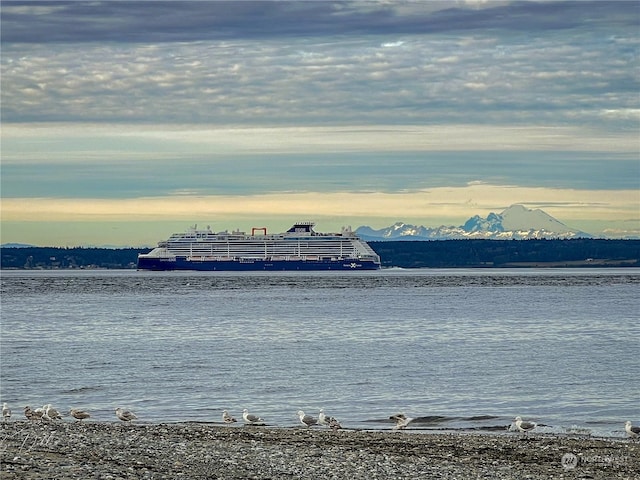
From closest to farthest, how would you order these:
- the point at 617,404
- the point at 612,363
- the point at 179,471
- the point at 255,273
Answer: the point at 179,471, the point at 617,404, the point at 612,363, the point at 255,273

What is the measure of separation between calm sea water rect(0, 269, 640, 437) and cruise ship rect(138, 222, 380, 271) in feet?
291

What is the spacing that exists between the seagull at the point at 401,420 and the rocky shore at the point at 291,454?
0.55 meters

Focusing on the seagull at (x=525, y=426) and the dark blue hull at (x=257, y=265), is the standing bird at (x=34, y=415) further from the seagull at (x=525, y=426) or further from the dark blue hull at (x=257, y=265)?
the dark blue hull at (x=257, y=265)

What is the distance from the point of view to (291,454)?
13367 millimetres

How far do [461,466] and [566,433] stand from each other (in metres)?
4.55

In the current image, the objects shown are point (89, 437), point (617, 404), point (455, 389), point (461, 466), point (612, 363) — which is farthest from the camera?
point (612, 363)

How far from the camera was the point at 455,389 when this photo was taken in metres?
22.7

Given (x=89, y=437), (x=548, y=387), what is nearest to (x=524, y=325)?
(x=548, y=387)

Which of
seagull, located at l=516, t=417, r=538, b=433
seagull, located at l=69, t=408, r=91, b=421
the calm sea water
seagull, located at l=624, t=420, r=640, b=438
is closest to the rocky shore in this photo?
seagull, located at l=516, t=417, r=538, b=433

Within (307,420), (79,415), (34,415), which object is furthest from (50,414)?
(307,420)

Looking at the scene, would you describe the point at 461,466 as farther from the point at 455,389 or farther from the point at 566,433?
the point at 455,389

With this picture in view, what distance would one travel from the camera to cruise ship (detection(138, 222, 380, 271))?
142625 millimetres

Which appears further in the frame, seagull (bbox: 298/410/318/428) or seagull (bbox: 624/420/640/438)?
seagull (bbox: 298/410/318/428)

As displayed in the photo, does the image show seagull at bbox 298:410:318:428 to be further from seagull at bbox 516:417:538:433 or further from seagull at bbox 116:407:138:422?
seagull at bbox 516:417:538:433
